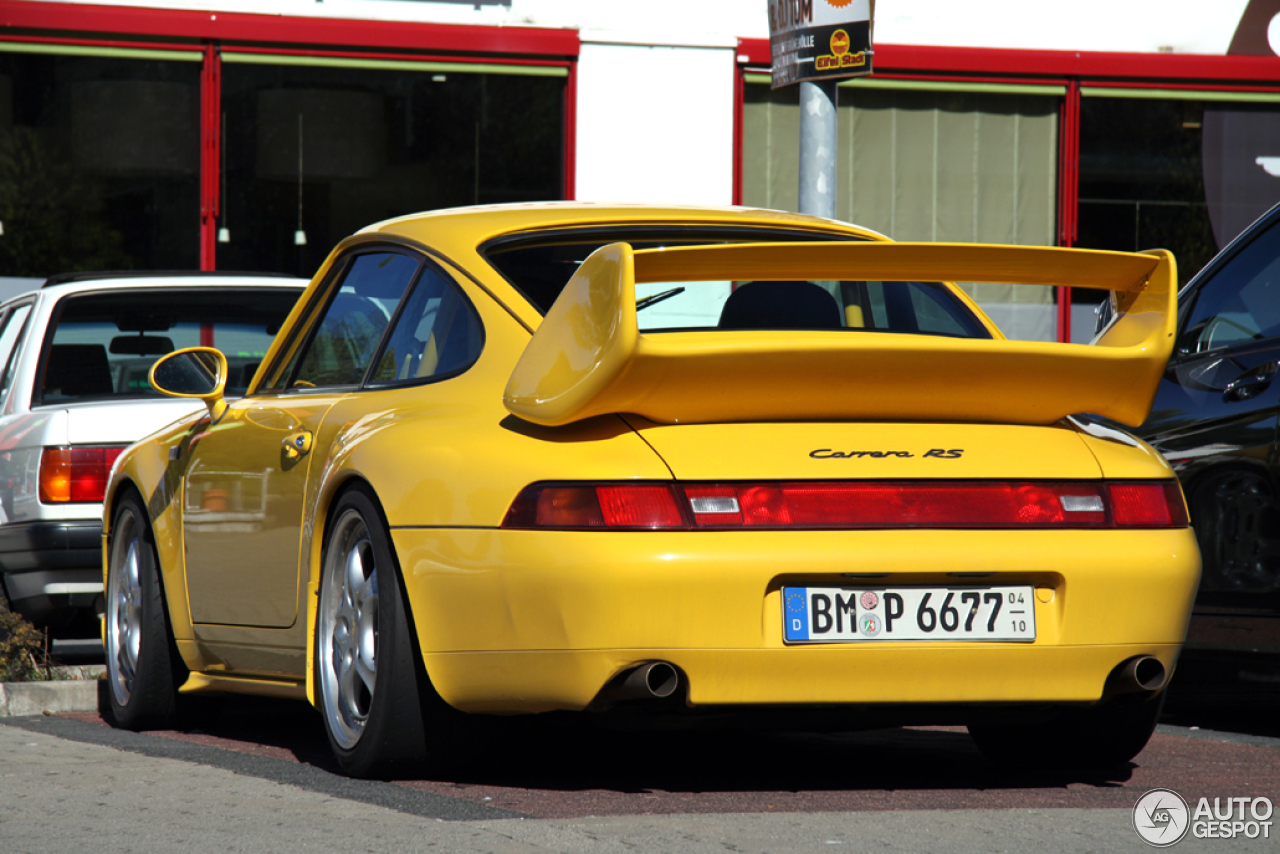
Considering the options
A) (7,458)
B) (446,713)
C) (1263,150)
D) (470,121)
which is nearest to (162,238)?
(470,121)

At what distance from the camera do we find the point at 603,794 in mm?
4543

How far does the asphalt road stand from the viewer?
3967 mm

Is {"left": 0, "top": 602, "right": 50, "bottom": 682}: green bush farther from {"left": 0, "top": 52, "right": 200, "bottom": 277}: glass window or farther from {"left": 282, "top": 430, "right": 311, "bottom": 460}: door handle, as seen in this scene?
{"left": 0, "top": 52, "right": 200, "bottom": 277}: glass window

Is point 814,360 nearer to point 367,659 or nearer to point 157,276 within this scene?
point 367,659

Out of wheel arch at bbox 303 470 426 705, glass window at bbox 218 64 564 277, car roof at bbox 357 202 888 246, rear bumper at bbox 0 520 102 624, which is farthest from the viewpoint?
glass window at bbox 218 64 564 277

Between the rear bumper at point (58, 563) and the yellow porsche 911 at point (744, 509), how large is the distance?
268 cm

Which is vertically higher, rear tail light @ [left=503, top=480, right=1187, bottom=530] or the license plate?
rear tail light @ [left=503, top=480, right=1187, bottom=530]

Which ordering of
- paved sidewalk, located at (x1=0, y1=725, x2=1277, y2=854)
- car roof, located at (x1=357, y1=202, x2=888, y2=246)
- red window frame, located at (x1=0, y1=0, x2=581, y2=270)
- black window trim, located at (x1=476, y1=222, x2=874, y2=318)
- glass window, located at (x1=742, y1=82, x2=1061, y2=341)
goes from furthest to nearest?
glass window, located at (x1=742, y1=82, x2=1061, y2=341), red window frame, located at (x1=0, y1=0, x2=581, y2=270), car roof, located at (x1=357, y1=202, x2=888, y2=246), black window trim, located at (x1=476, y1=222, x2=874, y2=318), paved sidewalk, located at (x1=0, y1=725, x2=1277, y2=854)

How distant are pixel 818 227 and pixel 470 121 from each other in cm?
869

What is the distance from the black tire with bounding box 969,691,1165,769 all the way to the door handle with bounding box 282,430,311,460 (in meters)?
1.86

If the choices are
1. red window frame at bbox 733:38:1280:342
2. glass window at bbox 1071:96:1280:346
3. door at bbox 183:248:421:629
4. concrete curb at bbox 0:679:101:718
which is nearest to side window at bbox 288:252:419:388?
door at bbox 183:248:421:629

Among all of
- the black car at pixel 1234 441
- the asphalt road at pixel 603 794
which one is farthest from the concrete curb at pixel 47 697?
the black car at pixel 1234 441

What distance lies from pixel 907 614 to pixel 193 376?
9.58 ft

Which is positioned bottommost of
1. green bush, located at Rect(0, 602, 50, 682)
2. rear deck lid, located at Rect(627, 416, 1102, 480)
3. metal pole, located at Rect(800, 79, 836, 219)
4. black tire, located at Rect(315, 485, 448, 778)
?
green bush, located at Rect(0, 602, 50, 682)
